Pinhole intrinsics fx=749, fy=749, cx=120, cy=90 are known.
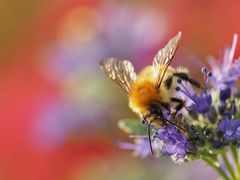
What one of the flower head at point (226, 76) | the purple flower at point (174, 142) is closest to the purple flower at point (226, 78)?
the flower head at point (226, 76)

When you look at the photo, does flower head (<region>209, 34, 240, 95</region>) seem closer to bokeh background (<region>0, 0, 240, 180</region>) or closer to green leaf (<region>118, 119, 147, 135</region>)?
green leaf (<region>118, 119, 147, 135</region>)

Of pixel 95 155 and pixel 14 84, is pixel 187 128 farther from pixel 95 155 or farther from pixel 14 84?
pixel 14 84

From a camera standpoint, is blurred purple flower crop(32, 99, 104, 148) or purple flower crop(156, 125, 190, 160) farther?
blurred purple flower crop(32, 99, 104, 148)

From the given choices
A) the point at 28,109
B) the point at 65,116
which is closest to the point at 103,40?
the point at 65,116

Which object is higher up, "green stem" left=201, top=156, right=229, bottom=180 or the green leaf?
the green leaf

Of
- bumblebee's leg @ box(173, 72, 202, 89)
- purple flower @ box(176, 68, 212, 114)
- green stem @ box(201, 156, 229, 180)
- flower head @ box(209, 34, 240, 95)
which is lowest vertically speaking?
green stem @ box(201, 156, 229, 180)

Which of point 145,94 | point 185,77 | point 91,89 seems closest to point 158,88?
point 145,94

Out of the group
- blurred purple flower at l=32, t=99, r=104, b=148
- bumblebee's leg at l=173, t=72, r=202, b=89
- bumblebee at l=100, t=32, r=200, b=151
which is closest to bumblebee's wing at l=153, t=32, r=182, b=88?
bumblebee at l=100, t=32, r=200, b=151

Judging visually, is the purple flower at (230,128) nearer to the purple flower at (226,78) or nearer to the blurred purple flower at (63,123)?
the purple flower at (226,78)
